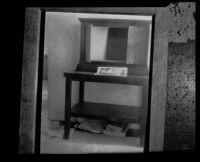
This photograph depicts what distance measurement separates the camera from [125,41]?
10.5 ft

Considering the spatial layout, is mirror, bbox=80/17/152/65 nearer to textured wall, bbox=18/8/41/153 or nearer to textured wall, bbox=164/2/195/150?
textured wall, bbox=164/2/195/150

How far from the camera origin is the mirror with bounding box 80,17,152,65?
10.5 ft

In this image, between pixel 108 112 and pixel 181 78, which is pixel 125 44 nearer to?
pixel 108 112

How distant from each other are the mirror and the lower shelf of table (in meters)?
0.65

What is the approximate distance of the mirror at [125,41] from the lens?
3.19m

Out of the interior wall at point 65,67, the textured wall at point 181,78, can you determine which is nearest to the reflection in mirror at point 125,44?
the interior wall at point 65,67

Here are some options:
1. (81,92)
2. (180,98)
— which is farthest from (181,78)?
(81,92)

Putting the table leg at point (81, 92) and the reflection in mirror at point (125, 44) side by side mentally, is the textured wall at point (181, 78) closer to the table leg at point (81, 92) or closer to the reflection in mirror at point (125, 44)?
the reflection in mirror at point (125, 44)

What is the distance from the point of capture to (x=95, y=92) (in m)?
3.48

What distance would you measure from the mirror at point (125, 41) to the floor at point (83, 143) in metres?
1.07

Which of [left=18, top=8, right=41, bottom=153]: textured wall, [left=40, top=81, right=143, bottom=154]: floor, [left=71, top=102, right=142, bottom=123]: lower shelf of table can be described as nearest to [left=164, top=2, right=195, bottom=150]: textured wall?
[left=40, top=81, right=143, bottom=154]: floor

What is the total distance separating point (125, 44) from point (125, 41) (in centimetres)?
4

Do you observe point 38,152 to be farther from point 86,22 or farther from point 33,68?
point 86,22
